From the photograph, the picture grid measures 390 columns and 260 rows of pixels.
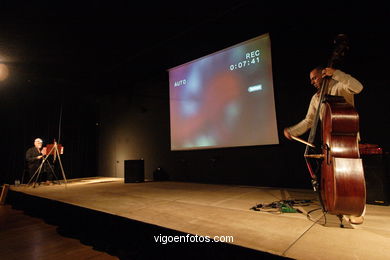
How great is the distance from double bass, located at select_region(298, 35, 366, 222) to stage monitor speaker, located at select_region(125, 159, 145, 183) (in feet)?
13.4

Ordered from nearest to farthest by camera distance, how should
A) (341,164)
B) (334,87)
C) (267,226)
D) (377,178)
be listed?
(341,164) < (267,226) < (334,87) < (377,178)

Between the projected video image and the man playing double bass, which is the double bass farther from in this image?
the projected video image

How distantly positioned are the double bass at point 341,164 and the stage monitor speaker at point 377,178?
100 centimetres

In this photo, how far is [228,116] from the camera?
3990mm

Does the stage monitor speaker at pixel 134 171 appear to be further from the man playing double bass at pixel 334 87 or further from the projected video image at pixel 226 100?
the man playing double bass at pixel 334 87

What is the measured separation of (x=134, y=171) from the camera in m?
4.92

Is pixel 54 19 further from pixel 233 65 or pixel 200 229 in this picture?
→ pixel 200 229

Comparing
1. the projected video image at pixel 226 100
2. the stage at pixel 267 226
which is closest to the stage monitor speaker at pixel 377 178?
the stage at pixel 267 226

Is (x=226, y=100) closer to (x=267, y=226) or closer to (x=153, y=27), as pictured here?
(x=153, y=27)

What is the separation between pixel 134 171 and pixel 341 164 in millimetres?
4379

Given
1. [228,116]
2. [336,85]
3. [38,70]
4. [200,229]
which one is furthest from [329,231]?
[38,70]

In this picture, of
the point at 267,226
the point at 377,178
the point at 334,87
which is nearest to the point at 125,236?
the point at 267,226

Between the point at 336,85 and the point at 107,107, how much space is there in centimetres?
678

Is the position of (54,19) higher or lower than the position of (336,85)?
higher
